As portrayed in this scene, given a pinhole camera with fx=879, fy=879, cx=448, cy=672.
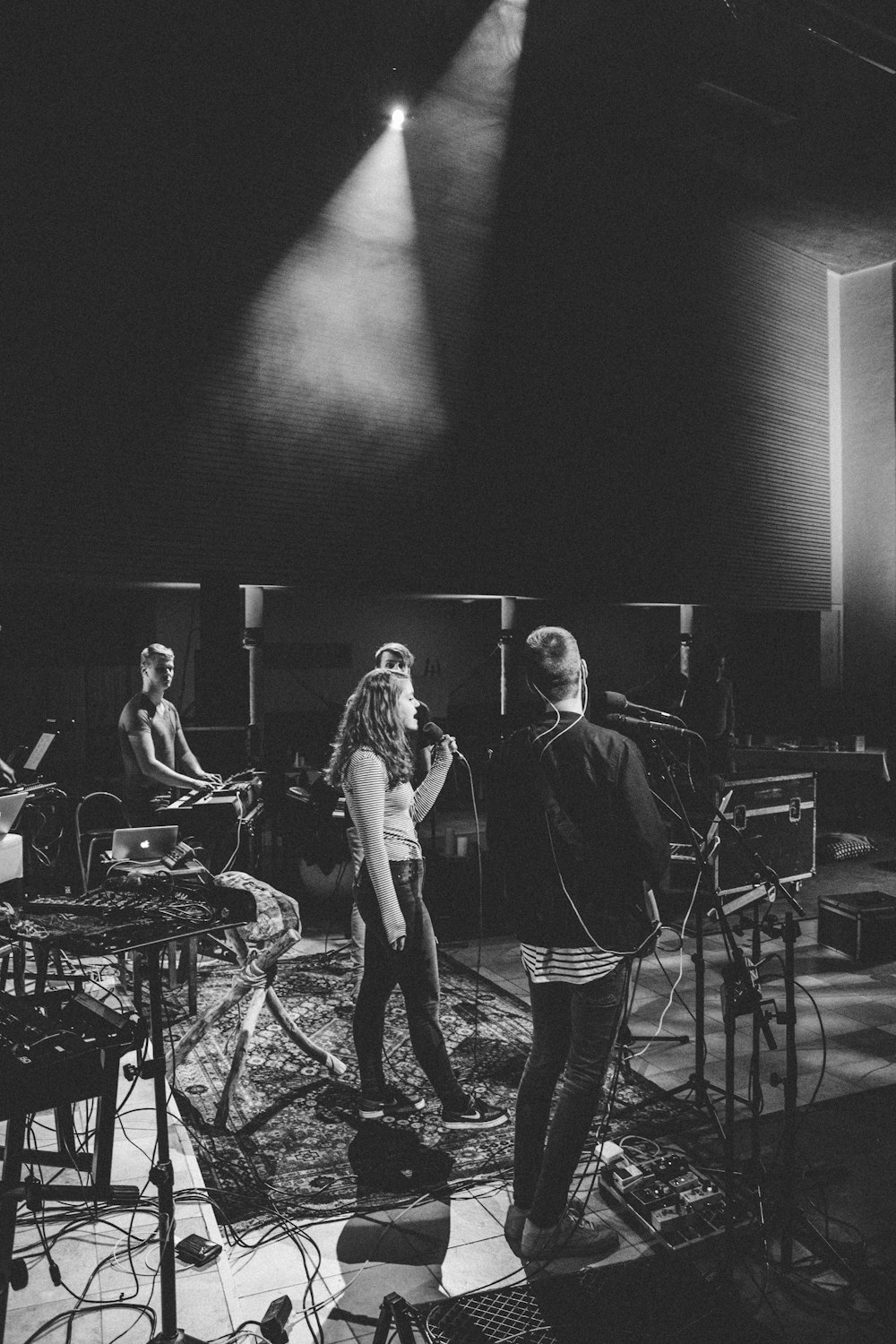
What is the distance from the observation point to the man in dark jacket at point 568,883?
241cm

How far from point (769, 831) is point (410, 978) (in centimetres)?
448

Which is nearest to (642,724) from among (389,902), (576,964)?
(576,964)

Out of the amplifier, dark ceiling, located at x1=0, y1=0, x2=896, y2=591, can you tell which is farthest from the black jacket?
dark ceiling, located at x1=0, y1=0, x2=896, y2=591

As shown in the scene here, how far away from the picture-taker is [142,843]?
170 inches

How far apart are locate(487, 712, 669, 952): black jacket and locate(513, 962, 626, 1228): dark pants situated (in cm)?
16

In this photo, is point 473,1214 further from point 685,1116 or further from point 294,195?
point 294,195

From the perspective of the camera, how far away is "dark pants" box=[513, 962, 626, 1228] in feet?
7.95

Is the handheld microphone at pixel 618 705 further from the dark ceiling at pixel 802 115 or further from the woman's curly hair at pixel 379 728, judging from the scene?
the dark ceiling at pixel 802 115

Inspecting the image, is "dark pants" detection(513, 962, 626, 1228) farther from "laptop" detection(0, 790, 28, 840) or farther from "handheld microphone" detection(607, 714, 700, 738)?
"laptop" detection(0, 790, 28, 840)

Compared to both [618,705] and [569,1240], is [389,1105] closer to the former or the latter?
[569,1240]

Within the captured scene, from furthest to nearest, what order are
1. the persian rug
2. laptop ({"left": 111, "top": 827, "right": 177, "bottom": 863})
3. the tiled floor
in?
1. laptop ({"left": 111, "top": 827, "right": 177, "bottom": 863})
2. the persian rug
3. the tiled floor

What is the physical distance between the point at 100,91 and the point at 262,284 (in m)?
1.71

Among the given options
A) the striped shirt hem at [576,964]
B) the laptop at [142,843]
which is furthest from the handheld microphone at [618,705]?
the laptop at [142,843]

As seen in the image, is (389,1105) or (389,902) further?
(389,1105)
